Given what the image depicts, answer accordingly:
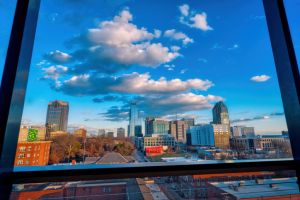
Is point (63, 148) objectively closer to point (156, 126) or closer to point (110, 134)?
point (110, 134)

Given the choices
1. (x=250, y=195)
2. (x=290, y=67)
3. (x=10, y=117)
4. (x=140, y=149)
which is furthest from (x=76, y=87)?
(x=290, y=67)

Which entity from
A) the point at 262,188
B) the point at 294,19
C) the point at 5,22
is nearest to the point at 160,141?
the point at 262,188

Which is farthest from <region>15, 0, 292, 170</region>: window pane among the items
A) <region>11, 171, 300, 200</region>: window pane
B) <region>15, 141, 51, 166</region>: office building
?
<region>11, 171, 300, 200</region>: window pane

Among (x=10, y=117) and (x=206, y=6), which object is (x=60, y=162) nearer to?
(x=10, y=117)

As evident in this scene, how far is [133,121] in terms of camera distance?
136 centimetres

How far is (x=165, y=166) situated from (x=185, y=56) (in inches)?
39.6

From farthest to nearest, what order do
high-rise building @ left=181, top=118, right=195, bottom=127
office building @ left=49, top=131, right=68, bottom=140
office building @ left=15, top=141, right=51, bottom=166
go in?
high-rise building @ left=181, top=118, right=195, bottom=127, office building @ left=49, top=131, right=68, bottom=140, office building @ left=15, top=141, right=51, bottom=166

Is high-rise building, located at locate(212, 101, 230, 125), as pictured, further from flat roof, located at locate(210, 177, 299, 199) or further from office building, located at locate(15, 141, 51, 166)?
office building, located at locate(15, 141, 51, 166)

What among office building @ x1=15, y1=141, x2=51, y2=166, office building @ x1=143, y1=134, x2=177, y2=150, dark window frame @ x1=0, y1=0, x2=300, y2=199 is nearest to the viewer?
dark window frame @ x1=0, y1=0, x2=300, y2=199

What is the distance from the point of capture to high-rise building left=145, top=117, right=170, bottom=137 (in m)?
1.34

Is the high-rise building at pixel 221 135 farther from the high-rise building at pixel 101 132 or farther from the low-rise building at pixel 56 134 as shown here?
Result: the low-rise building at pixel 56 134

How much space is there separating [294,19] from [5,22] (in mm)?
2251

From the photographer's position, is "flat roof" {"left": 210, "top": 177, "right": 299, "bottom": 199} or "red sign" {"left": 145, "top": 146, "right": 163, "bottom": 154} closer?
"flat roof" {"left": 210, "top": 177, "right": 299, "bottom": 199}

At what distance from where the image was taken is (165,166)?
3.55ft
